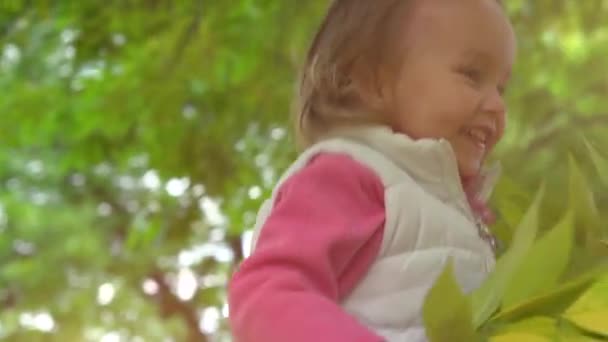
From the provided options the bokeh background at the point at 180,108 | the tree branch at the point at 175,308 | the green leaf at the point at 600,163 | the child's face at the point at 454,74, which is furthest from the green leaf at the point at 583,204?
the tree branch at the point at 175,308

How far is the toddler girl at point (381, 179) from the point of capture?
477 mm

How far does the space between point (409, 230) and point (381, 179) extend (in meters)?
0.03

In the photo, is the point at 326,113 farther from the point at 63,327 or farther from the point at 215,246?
the point at 63,327

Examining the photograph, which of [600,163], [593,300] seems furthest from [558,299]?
[600,163]

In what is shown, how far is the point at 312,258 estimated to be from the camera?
0.48m

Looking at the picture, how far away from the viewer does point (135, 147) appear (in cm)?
198

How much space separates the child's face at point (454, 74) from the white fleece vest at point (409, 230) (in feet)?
0.10

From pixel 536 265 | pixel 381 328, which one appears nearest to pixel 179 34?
pixel 381 328

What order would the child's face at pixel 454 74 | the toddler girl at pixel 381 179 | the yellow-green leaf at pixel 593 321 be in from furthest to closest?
the child's face at pixel 454 74, the toddler girl at pixel 381 179, the yellow-green leaf at pixel 593 321

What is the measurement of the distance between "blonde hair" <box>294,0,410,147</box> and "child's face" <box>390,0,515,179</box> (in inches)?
0.6

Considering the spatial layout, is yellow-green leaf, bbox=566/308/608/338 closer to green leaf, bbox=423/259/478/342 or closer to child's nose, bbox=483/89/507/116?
green leaf, bbox=423/259/478/342

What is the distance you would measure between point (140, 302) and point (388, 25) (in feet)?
7.42

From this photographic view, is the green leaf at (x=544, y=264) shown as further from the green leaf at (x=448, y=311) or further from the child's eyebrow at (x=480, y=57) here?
the child's eyebrow at (x=480, y=57)

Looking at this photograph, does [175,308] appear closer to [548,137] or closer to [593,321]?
[548,137]
